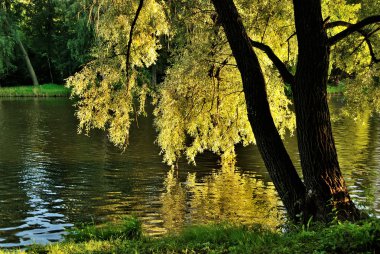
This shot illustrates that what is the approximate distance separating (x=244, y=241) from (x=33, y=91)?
5398cm

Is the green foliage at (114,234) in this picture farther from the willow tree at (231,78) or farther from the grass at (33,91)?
the grass at (33,91)

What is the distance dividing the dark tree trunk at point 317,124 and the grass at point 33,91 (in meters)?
51.6

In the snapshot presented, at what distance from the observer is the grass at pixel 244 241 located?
466 cm

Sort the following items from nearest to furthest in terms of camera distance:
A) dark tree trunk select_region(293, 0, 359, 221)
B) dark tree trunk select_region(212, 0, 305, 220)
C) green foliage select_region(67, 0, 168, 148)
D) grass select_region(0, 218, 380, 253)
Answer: grass select_region(0, 218, 380, 253)
dark tree trunk select_region(293, 0, 359, 221)
dark tree trunk select_region(212, 0, 305, 220)
green foliage select_region(67, 0, 168, 148)

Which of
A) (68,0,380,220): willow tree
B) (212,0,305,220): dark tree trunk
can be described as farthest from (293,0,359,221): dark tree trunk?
(212,0,305,220): dark tree trunk

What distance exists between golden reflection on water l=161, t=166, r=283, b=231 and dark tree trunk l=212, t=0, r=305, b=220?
406 centimetres

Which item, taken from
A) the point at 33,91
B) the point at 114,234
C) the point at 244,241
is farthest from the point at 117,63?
the point at 33,91

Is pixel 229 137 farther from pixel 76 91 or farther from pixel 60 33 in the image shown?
pixel 60 33

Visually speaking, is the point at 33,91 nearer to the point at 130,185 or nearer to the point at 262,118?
the point at 130,185

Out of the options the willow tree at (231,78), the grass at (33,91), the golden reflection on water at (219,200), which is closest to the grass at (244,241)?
the willow tree at (231,78)

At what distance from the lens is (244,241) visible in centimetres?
589

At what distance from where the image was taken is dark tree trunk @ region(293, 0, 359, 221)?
6.59m

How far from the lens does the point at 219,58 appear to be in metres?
11.3

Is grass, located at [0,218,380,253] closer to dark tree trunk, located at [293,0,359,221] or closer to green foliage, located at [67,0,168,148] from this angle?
dark tree trunk, located at [293,0,359,221]
